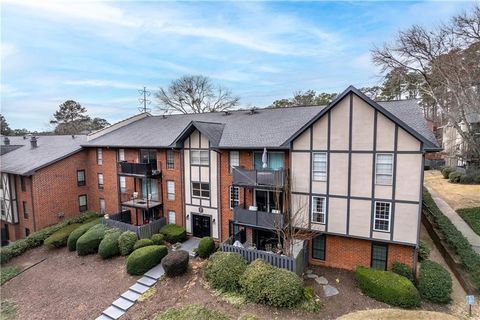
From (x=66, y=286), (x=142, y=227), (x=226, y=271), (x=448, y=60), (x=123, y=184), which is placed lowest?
(x=66, y=286)

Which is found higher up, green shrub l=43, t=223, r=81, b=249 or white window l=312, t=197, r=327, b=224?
white window l=312, t=197, r=327, b=224

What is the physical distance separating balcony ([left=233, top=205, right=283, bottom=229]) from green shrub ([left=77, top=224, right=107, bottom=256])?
9819 millimetres

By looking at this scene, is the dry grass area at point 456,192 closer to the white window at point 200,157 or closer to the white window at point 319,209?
the white window at point 319,209

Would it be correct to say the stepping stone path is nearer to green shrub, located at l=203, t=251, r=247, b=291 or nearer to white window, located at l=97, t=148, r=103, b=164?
green shrub, located at l=203, t=251, r=247, b=291

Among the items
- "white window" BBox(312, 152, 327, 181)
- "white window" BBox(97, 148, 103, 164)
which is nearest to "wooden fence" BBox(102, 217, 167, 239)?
"white window" BBox(97, 148, 103, 164)

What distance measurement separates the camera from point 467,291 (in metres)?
12.5

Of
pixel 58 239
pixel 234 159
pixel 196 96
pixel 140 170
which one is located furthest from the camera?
pixel 196 96

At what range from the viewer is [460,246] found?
14094 mm

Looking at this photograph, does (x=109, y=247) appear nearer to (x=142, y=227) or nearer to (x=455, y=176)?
(x=142, y=227)

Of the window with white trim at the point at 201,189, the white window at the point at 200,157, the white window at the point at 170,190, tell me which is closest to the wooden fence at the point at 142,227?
the white window at the point at 170,190

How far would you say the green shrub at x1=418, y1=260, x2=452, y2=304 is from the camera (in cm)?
1161

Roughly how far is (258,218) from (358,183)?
567 centimetres

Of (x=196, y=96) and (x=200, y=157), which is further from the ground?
(x=196, y=96)

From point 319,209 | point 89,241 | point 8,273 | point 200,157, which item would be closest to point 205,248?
point 200,157
